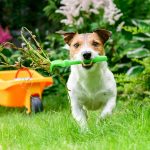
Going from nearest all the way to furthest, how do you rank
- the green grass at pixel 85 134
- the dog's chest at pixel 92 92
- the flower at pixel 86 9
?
the green grass at pixel 85 134, the dog's chest at pixel 92 92, the flower at pixel 86 9

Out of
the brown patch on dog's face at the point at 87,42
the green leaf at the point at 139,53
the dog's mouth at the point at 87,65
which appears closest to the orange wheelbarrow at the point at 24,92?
the green leaf at the point at 139,53

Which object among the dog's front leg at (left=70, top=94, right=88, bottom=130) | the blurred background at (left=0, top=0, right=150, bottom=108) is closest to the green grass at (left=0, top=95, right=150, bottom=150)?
the dog's front leg at (left=70, top=94, right=88, bottom=130)

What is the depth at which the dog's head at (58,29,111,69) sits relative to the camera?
5.03 metres

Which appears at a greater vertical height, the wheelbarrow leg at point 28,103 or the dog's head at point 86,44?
the dog's head at point 86,44

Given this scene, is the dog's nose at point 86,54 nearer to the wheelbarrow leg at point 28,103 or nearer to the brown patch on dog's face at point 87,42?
the brown patch on dog's face at point 87,42

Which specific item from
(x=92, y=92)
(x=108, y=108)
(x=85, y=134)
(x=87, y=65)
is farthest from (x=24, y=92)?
(x=85, y=134)

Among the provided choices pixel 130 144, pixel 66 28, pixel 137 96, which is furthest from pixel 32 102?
pixel 130 144

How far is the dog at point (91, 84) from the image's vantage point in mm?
5328

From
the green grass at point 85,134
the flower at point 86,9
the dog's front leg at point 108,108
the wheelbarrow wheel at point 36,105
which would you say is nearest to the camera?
the green grass at point 85,134

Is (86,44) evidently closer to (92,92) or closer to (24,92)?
(92,92)

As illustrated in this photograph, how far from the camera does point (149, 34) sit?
8.17 meters

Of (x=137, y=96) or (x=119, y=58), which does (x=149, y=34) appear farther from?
(x=137, y=96)

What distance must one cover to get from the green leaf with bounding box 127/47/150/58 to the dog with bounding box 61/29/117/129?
2647 mm

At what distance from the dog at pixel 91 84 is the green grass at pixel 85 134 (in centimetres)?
14
